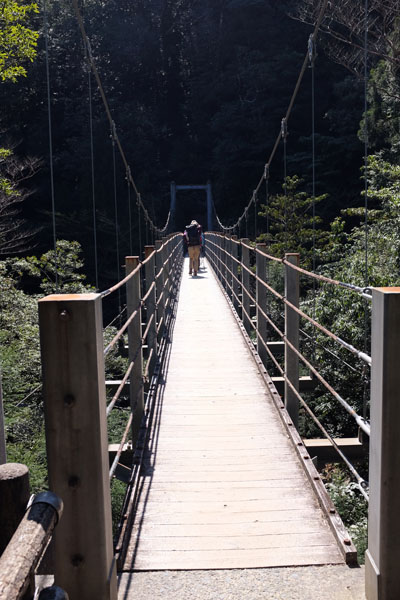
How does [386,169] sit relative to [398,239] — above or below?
above

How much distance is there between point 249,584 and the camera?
72.3 inches

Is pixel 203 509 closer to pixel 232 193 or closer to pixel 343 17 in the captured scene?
pixel 343 17

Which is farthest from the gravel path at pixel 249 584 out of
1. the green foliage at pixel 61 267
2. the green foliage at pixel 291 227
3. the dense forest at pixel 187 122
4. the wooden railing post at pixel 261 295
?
the green foliage at pixel 291 227

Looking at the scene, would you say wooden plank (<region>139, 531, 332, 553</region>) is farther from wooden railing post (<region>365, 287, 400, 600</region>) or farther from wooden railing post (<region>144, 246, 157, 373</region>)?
wooden railing post (<region>144, 246, 157, 373</region>)

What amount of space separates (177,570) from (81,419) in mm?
643

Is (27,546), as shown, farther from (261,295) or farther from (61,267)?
(61,267)

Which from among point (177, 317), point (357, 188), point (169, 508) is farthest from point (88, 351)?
point (357, 188)

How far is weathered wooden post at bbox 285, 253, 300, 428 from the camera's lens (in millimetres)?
3242

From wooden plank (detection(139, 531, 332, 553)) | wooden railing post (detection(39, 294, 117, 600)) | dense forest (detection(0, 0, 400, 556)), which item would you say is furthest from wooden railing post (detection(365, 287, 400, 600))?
dense forest (detection(0, 0, 400, 556))

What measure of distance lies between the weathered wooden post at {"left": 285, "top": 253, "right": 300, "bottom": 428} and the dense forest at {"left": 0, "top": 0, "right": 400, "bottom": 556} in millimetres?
8181

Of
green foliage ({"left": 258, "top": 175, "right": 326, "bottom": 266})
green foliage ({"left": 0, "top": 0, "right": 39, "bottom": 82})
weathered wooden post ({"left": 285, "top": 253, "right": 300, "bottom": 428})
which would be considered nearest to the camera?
weathered wooden post ({"left": 285, "top": 253, "right": 300, "bottom": 428})

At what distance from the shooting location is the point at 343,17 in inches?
553

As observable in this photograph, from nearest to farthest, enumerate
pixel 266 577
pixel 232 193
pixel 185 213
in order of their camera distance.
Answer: pixel 266 577 → pixel 232 193 → pixel 185 213

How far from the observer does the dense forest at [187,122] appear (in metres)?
16.2
